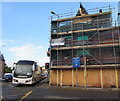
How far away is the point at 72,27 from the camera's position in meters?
20.2

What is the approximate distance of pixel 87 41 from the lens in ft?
60.1

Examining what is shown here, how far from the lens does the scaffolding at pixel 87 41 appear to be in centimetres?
1681

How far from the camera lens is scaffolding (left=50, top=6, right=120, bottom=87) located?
1681 centimetres

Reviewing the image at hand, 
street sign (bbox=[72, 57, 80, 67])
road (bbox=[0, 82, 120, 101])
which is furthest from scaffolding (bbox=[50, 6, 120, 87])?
road (bbox=[0, 82, 120, 101])

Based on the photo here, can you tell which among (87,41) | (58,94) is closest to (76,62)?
(87,41)

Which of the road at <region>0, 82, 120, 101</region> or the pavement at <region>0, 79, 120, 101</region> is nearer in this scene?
the pavement at <region>0, 79, 120, 101</region>

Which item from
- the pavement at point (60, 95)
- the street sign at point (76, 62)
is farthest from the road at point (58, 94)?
the street sign at point (76, 62)

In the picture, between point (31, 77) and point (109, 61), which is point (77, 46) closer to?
point (109, 61)

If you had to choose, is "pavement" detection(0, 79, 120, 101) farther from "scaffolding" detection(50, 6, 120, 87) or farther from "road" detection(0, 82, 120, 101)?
"scaffolding" detection(50, 6, 120, 87)

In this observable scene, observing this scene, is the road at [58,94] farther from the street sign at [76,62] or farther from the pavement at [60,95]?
the street sign at [76,62]

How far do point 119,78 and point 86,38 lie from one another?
689 cm

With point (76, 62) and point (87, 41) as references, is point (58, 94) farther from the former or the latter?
point (87, 41)

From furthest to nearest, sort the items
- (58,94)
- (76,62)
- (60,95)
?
(76,62), (58,94), (60,95)

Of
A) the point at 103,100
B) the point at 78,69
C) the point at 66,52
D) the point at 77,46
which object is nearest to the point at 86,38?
the point at 77,46
